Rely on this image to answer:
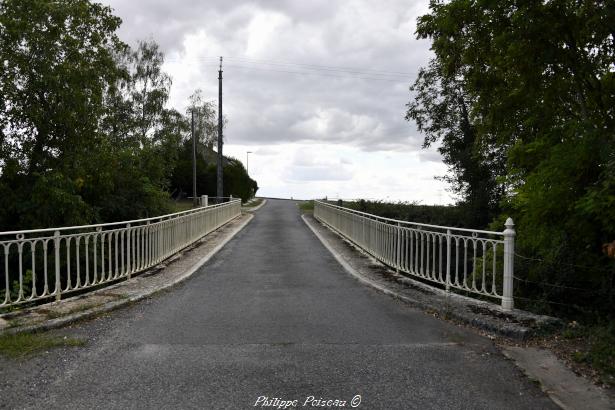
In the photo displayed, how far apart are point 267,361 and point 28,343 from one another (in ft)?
8.18

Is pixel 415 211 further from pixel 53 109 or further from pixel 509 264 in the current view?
pixel 509 264

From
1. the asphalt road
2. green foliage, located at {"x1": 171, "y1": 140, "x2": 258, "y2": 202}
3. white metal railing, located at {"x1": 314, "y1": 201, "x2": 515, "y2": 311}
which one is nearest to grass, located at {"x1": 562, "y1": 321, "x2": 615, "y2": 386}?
the asphalt road

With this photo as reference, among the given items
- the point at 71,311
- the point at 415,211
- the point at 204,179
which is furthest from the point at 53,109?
the point at 204,179

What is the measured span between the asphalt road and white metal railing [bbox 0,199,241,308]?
1160mm

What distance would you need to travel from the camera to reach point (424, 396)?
13.2ft

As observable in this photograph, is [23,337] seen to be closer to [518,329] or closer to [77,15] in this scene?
[518,329]

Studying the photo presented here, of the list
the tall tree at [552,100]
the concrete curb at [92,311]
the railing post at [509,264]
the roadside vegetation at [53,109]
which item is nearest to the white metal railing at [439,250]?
the railing post at [509,264]

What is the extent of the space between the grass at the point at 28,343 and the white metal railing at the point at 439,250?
4974 millimetres

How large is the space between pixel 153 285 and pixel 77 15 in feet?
31.8

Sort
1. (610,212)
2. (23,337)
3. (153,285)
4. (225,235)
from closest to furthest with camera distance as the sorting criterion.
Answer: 1. (23,337)
2. (610,212)
3. (153,285)
4. (225,235)

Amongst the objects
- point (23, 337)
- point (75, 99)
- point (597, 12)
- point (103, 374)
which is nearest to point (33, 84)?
→ point (75, 99)

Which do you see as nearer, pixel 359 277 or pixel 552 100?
pixel 552 100

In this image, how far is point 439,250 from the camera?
26.2 ft

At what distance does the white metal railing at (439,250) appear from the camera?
6704 millimetres
